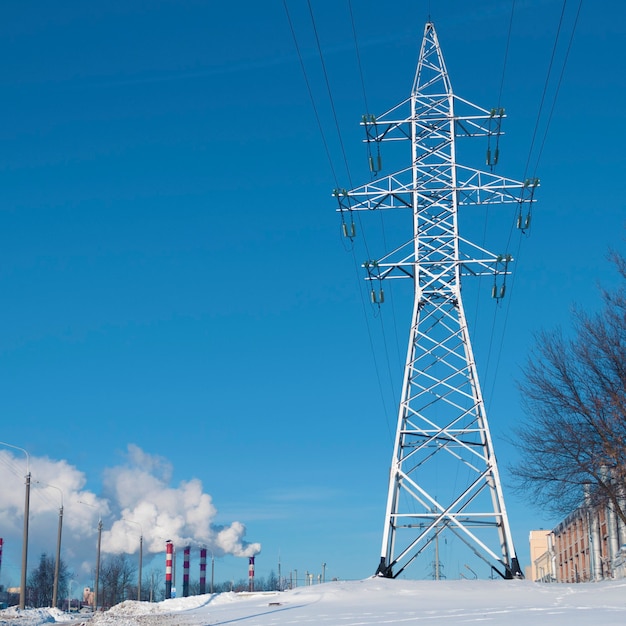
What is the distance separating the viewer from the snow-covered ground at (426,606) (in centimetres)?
1506

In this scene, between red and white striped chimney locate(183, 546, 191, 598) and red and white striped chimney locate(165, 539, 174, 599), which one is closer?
red and white striped chimney locate(165, 539, 174, 599)

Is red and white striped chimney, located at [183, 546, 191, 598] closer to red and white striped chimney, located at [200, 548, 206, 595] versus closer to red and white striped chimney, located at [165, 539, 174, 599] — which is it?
red and white striped chimney, located at [200, 548, 206, 595]

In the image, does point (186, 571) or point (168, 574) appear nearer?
point (168, 574)

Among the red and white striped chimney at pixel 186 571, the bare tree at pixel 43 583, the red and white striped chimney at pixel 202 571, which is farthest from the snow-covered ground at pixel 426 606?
the bare tree at pixel 43 583

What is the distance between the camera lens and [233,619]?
733 inches

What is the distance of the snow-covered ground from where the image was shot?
49.4ft

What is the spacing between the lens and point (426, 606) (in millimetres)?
18328

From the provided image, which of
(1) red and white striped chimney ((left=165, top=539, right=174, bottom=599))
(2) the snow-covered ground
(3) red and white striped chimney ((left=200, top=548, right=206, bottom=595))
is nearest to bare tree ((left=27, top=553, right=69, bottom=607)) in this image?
(3) red and white striped chimney ((left=200, top=548, right=206, bottom=595))

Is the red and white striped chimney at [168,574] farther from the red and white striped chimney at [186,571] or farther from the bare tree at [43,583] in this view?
the bare tree at [43,583]

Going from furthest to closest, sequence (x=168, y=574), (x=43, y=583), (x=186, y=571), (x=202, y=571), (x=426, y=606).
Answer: (x=43, y=583)
(x=202, y=571)
(x=186, y=571)
(x=168, y=574)
(x=426, y=606)

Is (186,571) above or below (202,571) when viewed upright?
above

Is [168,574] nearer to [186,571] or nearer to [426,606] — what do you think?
[186,571]

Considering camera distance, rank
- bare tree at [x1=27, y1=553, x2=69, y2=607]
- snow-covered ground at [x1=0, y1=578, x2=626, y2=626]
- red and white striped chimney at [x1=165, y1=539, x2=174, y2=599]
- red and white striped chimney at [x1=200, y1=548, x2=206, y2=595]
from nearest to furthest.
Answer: snow-covered ground at [x1=0, y1=578, x2=626, y2=626] → red and white striped chimney at [x1=165, y1=539, x2=174, y2=599] → red and white striped chimney at [x1=200, y1=548, x2=206, y2=595] → bare tree at [x1=27, y1=553, x2=69, y2=607]

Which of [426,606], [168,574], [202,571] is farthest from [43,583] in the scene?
[426,606]
